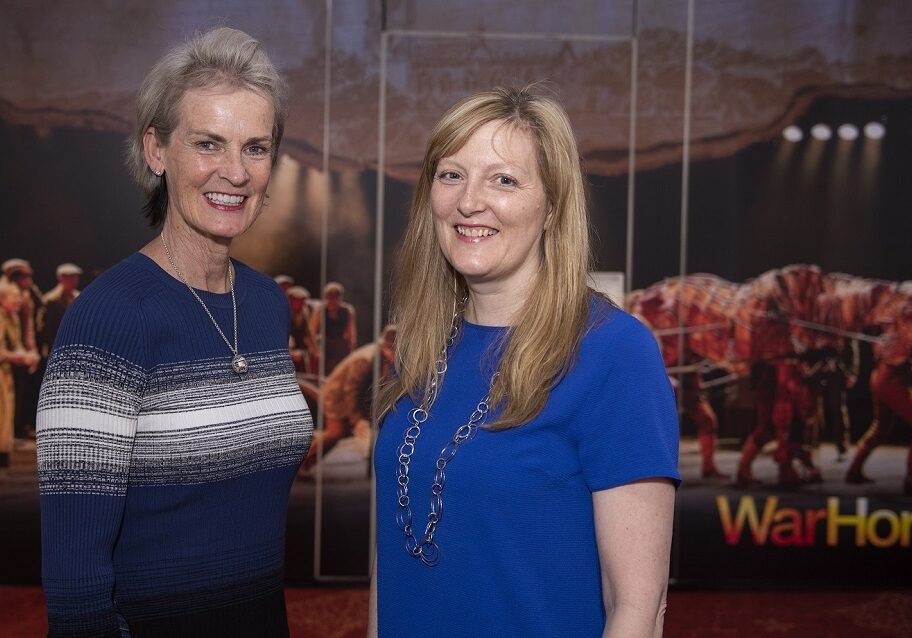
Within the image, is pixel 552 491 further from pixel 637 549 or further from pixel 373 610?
pixel 373 610

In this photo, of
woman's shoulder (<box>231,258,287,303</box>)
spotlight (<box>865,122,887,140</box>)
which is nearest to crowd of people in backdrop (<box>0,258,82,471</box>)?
woman's shoulder (<box>231,258,287,303</box>)

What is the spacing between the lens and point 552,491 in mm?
1524

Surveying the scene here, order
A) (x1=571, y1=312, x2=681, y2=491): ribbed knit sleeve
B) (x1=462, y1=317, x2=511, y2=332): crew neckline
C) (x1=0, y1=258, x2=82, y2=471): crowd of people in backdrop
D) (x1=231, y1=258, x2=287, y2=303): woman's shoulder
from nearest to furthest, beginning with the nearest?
(x1=571, y1=312, x2=681, y2=491): ribbed knit sleeve < (x1=462, y1=317, x2=511, y2=332): crew neckline < (x1=231, y1=258, x2=287, y2=303): woman's shoulder < (x1=0, y1=258, x2=82, y2=471): crowd of people in backdrop

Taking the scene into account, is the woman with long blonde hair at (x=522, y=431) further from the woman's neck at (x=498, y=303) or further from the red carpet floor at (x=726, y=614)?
the red carpet floor at (x=726, y=614)

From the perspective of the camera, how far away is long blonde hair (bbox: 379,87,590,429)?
1.57 metres

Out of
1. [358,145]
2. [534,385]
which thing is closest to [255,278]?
[534,385]

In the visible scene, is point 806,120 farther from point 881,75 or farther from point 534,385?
point 534,385

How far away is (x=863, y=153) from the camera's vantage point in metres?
4.17

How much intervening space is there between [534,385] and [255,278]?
0.80 meters

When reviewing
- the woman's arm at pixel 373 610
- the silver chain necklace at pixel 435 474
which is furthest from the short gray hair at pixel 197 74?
the woman's arm at pixel 373 610

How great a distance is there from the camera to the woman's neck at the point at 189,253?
181cm

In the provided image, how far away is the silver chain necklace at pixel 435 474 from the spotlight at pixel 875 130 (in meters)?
3.20

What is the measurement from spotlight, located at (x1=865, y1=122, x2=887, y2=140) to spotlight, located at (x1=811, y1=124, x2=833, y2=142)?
166 millimetres

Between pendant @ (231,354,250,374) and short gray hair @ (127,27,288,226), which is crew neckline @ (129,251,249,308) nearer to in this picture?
pendant @ (231,354,250,374)
